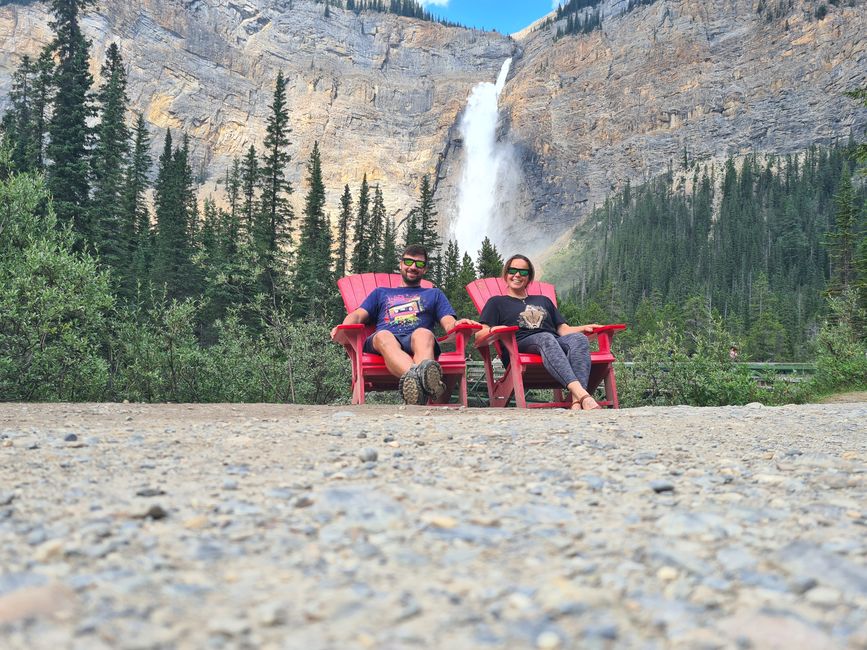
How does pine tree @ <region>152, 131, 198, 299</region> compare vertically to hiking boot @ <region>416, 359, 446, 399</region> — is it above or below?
→ above

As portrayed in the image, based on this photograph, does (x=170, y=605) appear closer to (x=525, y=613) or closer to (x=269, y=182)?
(x=525, y=613)

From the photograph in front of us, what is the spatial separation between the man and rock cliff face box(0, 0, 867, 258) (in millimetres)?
81939

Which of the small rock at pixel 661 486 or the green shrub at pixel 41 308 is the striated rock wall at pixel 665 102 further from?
the small rock at pixel 661 486

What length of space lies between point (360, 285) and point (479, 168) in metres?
98.9

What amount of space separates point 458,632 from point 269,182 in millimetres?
29569

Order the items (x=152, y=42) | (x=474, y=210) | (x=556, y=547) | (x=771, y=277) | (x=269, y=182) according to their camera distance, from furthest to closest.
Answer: (x=474, y=210)
(x=152, y=42)
(x=771, y=277)
(x=269, y=182)
(x=556, y=547)

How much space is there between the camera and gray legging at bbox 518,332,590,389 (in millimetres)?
5434

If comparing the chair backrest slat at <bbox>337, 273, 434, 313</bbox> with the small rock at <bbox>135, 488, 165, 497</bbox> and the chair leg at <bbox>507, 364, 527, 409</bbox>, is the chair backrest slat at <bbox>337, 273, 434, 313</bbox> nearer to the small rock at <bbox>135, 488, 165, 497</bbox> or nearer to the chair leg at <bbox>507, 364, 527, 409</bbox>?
the chair leg at <bbox>507, 364, 527, 409</bbox>

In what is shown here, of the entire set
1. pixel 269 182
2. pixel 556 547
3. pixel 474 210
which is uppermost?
pixel 474 210

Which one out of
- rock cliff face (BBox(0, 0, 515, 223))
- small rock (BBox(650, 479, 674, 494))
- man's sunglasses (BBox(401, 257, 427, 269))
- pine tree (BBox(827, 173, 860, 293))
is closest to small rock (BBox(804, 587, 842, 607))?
small rock (BBox(650, 479, 674, 494))

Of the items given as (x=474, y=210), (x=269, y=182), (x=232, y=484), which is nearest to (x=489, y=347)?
(x=232, y=484)

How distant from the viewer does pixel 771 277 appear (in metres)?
76.1

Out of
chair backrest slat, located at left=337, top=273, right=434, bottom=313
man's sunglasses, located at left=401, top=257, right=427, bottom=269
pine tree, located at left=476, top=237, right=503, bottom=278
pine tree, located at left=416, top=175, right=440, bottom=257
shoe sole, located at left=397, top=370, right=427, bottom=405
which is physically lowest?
shoe sole, located at left=397, top=370, right=427, bottom=405

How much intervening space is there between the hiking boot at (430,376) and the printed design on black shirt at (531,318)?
131 centimetres
